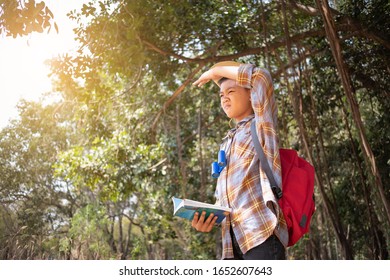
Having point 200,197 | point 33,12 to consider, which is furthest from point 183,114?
point 33,12

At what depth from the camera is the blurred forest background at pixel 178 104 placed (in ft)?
13.1

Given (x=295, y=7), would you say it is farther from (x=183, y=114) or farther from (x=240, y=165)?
(x=240, y=165)

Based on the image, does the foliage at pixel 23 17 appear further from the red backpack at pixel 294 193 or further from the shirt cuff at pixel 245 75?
the red backpack at pixel 294 193

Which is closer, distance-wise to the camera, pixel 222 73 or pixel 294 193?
pixel 294 193

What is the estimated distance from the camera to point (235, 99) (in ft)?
4.95

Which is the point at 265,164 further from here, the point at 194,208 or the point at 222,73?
the point at 222,73

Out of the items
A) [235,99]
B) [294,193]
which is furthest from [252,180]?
[235,99]

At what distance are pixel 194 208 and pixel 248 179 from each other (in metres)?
0.17

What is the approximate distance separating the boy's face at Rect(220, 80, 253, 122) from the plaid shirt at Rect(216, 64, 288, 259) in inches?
2.2

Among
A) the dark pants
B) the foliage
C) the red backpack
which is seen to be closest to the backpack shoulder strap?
the red backpack

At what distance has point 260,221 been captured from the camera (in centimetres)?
131

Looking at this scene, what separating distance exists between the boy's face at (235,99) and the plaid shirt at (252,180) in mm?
57

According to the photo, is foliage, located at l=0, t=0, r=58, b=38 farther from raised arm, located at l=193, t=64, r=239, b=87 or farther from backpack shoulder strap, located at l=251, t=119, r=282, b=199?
backpack shoulder strap, located at l=251, t=119, r=282, b=199
